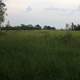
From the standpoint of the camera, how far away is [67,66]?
612 inches

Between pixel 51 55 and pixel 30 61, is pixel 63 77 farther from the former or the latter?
pixel 51 55

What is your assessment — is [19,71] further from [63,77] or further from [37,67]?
[63,77]

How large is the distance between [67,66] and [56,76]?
2284mm

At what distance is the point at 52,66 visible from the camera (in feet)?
50.0

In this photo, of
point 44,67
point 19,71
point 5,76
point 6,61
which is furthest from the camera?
point 6,61

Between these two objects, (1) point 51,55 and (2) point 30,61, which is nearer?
(2) point 30,61

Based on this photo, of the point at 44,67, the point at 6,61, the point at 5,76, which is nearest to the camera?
the point at 5,76

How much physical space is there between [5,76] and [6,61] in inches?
126

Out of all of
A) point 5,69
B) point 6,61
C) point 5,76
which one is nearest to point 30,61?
point 6,61

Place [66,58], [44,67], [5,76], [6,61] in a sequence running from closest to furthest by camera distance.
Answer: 1. [5,76]
2. [44,67]
3. [6,61]
4. [66,58]

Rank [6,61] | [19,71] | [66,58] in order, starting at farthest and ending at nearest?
[66,58]
[6,61]
[19,71]

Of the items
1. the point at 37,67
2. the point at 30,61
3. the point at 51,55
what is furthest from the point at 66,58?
the point at 37,67

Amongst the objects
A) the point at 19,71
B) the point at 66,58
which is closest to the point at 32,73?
the point at 19,71

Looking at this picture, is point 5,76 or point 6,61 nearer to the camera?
point 5,76
